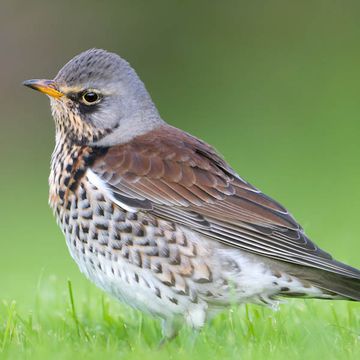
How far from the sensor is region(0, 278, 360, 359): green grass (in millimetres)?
5828

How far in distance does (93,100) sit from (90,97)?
0.03 meters

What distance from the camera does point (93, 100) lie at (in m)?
7.24

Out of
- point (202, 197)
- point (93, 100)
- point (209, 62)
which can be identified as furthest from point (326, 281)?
point (209, 62)

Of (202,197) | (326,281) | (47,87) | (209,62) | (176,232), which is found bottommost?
(176,232)

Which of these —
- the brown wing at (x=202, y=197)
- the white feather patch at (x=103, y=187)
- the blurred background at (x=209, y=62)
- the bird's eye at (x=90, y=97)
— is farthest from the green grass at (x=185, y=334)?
the blurred background at (x=209, y=62)

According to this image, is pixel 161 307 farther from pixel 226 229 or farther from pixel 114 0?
pixel 114 0

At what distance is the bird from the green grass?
0.74 ft

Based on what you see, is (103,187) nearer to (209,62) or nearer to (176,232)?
(176,232)

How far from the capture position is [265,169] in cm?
1656

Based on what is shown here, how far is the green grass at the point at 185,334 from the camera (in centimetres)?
583

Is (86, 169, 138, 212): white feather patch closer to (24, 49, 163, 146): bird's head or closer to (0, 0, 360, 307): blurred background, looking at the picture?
(24, 49, 163, 146): bird's head

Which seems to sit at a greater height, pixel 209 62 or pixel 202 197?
pixel 209 62

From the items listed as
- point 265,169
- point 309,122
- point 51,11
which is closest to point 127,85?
point 265,169

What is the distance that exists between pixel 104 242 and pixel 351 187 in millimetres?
9121
